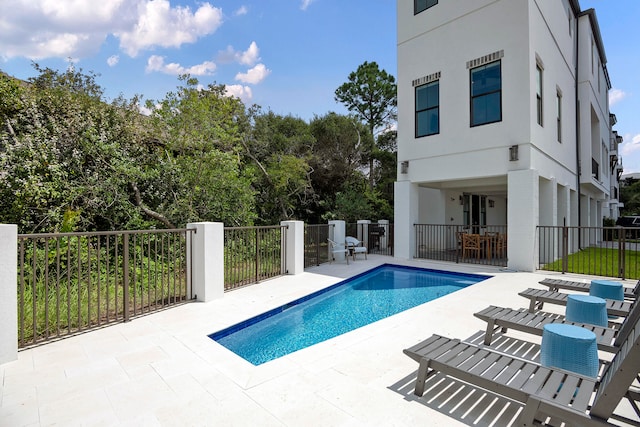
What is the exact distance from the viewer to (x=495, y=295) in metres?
6.41

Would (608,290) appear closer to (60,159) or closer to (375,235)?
(375,235)

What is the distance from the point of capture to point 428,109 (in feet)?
36.7

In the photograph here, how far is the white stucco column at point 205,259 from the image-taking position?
19.2 ft

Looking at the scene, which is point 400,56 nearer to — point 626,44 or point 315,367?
point 626,44

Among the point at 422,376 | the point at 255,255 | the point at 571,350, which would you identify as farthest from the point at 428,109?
the point at 422,376

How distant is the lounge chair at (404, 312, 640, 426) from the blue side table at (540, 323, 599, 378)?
0.18 m

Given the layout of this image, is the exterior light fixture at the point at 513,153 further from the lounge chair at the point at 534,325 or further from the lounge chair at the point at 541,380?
the lounge chair at the point at 541,380

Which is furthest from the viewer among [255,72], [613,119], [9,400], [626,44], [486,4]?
[613,119]

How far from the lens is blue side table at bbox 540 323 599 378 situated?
8.61 ft

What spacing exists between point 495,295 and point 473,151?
5164mm

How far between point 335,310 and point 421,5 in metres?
10.9

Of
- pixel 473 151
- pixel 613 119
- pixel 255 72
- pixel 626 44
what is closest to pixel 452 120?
pixel 473 151

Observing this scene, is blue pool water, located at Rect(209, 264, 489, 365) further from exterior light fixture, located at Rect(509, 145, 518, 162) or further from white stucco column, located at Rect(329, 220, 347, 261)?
exterior light fixture, located at Rect(509, 145, 518, 162)

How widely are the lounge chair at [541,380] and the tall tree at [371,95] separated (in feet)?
54.9
